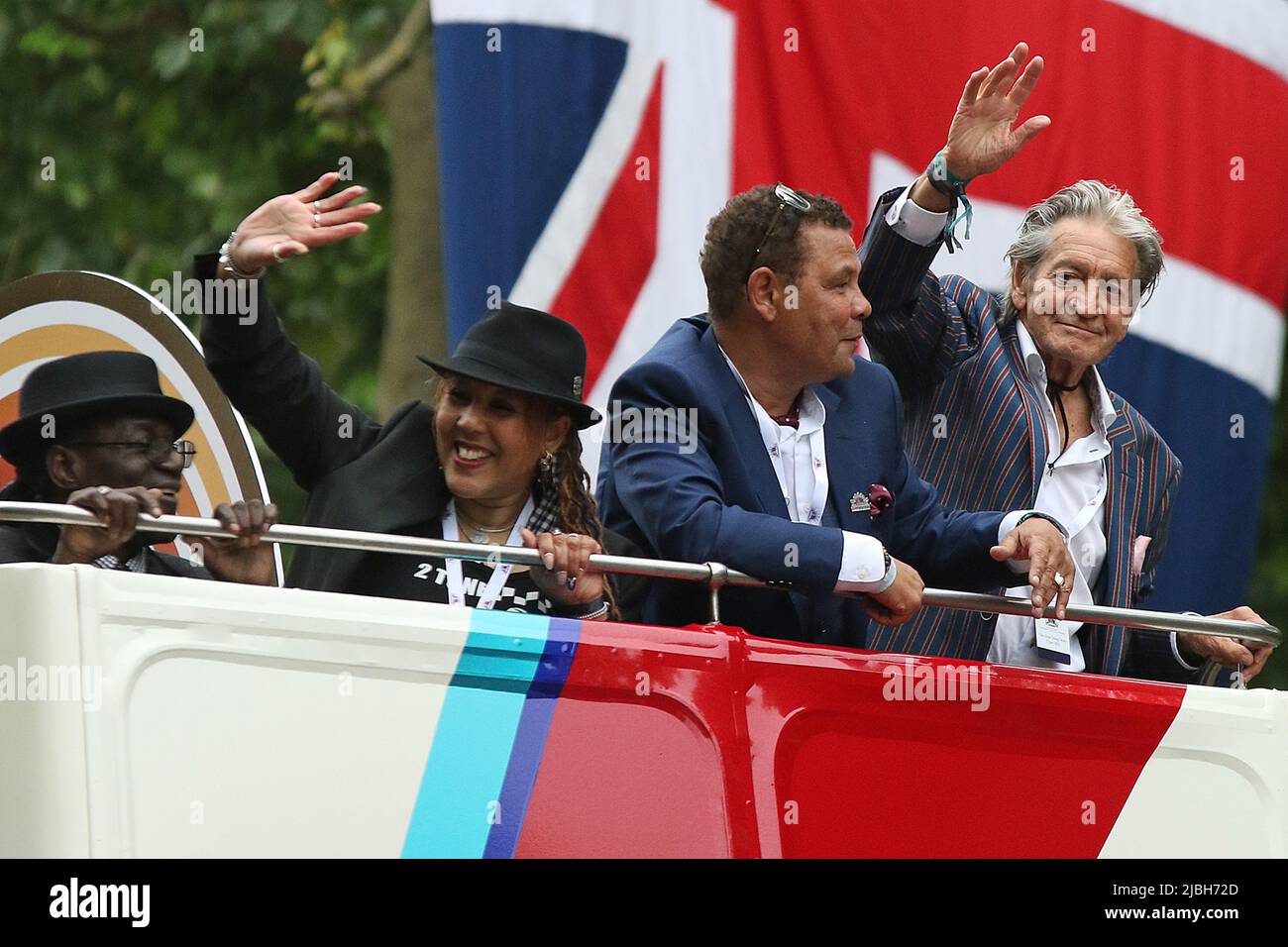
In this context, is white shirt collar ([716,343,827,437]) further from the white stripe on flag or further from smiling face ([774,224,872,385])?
the white stripe on flag

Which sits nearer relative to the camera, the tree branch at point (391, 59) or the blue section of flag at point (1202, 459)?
the blue section of flag at point (1202, 459)

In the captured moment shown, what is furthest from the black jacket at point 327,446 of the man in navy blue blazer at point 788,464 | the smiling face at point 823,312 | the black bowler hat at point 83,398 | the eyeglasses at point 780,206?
the eyeglasses at point 780,206

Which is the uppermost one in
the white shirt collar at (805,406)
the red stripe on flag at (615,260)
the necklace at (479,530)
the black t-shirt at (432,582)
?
the red stripe on flag at (615,260)

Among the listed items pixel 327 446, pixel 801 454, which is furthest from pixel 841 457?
pixel 327 446

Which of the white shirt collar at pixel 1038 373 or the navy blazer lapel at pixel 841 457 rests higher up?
the white shirt collar at pixel 1038 373

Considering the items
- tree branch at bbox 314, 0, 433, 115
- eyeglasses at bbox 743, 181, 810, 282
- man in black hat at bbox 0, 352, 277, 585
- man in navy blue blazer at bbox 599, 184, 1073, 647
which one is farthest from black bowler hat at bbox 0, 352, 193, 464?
tree branch at bbox 314, 0, 433, 115

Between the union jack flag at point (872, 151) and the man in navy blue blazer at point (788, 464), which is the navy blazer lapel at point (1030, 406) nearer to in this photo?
the man in navy blue blazer at point (788, 464)

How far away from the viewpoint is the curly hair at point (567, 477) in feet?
12.7

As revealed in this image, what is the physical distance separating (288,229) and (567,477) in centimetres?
73

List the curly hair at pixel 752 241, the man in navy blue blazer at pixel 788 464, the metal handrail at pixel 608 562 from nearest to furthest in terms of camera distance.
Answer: the metal handrail at pixel 608 562
the man in navy blue blazer at pixel 788 464
the curly hair at pixel 752 241

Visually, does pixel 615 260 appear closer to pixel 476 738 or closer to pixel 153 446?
pixel 153 446

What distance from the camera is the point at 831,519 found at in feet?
12.6

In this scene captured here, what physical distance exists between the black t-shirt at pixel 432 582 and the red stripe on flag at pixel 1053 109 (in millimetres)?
2827
